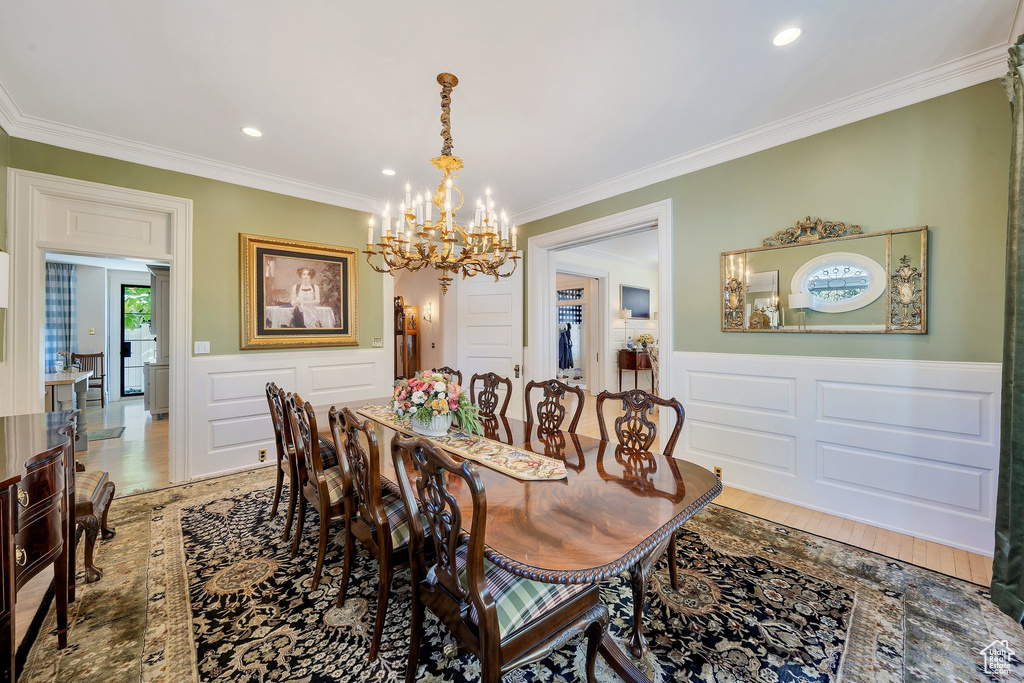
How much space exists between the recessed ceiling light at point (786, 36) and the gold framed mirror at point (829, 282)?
116 cm

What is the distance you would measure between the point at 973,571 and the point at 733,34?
9.57 feet

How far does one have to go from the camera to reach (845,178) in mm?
2508

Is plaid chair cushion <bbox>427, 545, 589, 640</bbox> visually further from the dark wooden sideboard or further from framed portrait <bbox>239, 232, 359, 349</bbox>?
framed portrait <bbox>239, 232, 359, 349</bbox>

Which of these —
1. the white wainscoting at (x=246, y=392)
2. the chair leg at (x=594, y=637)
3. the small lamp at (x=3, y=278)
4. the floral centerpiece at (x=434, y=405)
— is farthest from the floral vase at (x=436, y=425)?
the white wainscoting at (x=246, y=392)

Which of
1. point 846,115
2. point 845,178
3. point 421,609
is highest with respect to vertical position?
point 846,115

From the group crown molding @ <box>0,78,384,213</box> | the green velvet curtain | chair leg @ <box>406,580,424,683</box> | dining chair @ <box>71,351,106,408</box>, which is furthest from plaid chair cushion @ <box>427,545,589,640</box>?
dining chair @ <box>71,351,106,408</box>

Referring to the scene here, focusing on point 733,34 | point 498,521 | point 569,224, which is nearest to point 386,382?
point 569,224

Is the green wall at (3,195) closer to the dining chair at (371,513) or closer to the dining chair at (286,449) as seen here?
the dining chair at (286,449)

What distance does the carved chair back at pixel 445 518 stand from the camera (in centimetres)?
99

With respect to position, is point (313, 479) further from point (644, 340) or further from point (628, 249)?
point (644, 340)

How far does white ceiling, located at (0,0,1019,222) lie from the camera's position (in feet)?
5.80

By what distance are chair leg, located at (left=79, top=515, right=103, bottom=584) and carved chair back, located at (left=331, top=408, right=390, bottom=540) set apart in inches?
51.0

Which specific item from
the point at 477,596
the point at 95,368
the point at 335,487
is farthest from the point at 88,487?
the point at 95,368

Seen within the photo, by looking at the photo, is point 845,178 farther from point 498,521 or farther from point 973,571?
point 498,521
